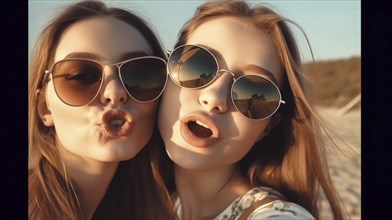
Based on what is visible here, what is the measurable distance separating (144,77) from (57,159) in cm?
44

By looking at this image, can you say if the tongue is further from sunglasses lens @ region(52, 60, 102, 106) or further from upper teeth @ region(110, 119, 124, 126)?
sunglasses lens @ region(52, 60, 102, 106)

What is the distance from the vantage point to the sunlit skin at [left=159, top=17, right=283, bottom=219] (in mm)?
1812

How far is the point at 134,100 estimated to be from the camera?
6.06ft

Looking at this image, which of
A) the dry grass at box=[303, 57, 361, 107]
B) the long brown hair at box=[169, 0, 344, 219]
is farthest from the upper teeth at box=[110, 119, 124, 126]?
the dry grass at box=[303, 57, 361, 107]

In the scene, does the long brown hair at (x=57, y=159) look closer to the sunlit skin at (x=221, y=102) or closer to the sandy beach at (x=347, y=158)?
the sunlit skin at (x=221, y=102)

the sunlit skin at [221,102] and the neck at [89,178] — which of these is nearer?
the sunlit skin at [221,102]

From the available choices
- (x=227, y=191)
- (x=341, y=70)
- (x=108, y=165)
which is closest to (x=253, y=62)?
(x=341, y=70)

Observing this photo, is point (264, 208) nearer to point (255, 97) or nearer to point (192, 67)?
point (255, 97)

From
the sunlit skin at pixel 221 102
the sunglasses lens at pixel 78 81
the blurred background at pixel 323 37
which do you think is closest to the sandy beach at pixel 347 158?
the blurred background at pixel 323 37

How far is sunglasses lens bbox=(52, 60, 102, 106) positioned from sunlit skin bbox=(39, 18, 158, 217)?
3cm

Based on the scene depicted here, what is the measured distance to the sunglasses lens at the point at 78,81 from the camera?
5.92ft

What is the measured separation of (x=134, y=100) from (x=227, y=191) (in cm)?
49
